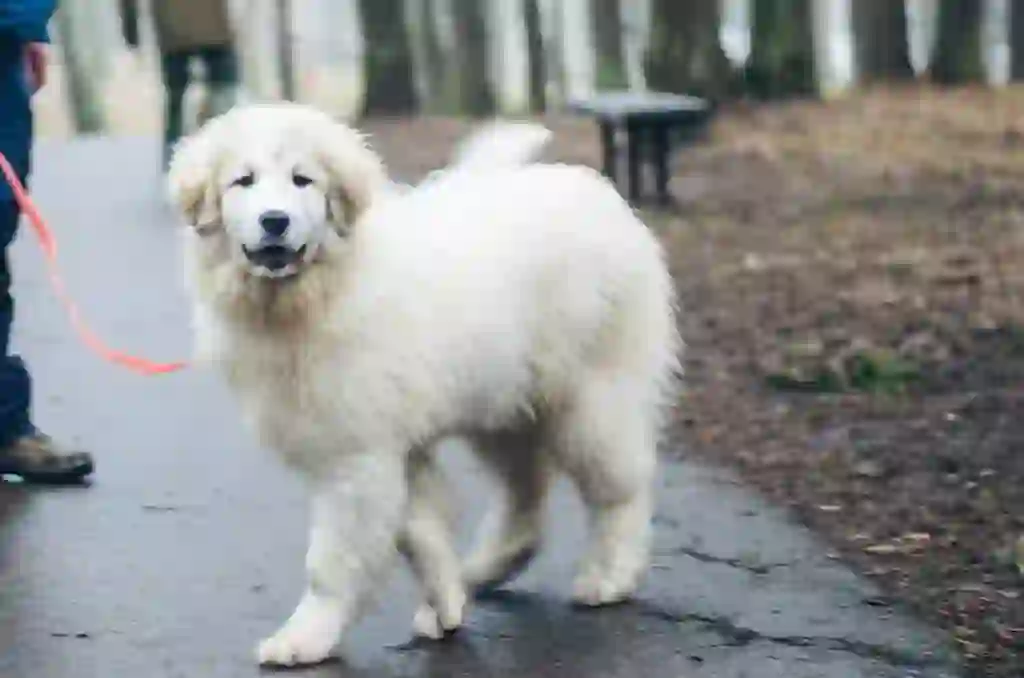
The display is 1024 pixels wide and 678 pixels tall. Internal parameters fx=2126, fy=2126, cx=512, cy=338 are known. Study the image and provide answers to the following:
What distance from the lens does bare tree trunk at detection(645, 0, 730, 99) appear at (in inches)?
830

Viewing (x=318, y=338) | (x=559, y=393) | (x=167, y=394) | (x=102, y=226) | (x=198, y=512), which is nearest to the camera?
(x=318, y=338)

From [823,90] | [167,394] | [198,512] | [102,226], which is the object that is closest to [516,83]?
[823,90]

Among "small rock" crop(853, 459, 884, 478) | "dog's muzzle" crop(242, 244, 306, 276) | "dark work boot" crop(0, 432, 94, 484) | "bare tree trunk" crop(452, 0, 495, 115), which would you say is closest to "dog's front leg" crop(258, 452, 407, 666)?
"dog's muzzle" crop(242, 244, 306, 276)

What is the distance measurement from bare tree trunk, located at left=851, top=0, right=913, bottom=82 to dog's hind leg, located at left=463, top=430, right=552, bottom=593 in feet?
57.5

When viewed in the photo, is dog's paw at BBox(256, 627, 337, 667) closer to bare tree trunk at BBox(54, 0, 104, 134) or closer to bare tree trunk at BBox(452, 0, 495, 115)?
bare tree trunk at BBox(452, 0, 495, 115)

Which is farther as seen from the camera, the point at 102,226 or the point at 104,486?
the point at 102,226

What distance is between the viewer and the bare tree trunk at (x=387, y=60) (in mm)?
25406

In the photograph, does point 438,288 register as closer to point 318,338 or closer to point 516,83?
point 318,338

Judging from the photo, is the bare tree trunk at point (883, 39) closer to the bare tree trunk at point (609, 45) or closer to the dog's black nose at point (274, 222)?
the bare tree trunk at point (609, 45)

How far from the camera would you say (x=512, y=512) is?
624cm

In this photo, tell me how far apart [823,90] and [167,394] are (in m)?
14.6

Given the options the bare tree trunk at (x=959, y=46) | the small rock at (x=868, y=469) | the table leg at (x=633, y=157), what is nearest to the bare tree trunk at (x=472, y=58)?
the bare tree trunk at (x=959, y=46)

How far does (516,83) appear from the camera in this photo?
30.9 meters

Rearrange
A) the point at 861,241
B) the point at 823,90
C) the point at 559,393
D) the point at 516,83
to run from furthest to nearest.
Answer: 1. the point at 516,83
2. the point at 823,90
3. the point at 861,241
4. the point at 559,393
